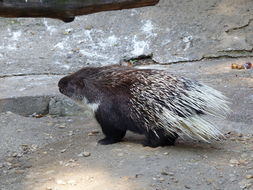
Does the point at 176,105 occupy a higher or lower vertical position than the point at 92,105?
higher

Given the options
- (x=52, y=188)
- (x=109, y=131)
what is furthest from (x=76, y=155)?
(x=52, y=188)

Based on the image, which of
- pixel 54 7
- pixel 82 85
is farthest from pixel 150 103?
pixel 54 7

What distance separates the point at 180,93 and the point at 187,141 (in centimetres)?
56

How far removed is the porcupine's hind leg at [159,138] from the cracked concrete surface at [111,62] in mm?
69

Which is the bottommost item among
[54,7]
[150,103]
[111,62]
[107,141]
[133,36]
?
[107,141]

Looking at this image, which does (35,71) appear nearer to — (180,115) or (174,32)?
(174,32)

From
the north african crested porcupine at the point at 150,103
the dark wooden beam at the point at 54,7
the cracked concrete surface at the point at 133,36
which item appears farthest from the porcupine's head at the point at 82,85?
the cracked concrete surface at the point at 133,36

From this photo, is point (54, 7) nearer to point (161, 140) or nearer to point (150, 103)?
point (150, 103)

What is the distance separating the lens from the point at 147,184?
326 cm

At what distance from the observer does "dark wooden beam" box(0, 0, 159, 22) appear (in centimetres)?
284

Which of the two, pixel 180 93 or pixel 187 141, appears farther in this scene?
pixel 187 141

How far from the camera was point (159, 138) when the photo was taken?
3.98 meters

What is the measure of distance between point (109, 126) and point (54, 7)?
1.58 metres

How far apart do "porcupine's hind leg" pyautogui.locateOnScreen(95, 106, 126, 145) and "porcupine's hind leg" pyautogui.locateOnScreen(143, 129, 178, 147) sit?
0.27 meters
